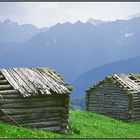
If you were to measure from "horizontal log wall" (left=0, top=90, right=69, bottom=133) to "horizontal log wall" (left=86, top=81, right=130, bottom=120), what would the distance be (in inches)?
755

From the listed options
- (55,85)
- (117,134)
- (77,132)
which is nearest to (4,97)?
(55,85)

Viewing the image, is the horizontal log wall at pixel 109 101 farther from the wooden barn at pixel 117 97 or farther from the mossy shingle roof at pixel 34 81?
the mossy shingle roof at pixel 34 81

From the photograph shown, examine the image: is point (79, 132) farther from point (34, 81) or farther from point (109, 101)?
point (109, 101)

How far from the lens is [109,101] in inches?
1748

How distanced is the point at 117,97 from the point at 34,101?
21479mm

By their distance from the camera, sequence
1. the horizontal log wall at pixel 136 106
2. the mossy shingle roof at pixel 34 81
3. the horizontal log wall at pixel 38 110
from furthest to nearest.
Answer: the horizontal log wall at pixel 136 106 < the mossy shingle roof at pixel 34 81 < the horizontal log wall at pixel 38 110

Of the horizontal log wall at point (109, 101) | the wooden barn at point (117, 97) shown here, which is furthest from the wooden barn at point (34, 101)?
the horizontal log wall at point (109, 101)

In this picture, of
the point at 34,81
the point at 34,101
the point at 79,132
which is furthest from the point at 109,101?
the point at 34,101

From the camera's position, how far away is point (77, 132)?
24.5m

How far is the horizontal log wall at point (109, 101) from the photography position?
141 feet

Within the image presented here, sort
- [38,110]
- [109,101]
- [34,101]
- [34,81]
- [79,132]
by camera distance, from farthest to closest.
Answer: [109,101] → [79,132] → [34,81] → [38,110] → [34,101]

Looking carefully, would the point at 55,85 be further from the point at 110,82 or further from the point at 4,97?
the point at 110,82

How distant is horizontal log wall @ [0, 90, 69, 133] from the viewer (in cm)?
2253

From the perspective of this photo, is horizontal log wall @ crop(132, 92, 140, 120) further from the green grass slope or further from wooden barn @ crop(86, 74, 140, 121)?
the green grass slope
